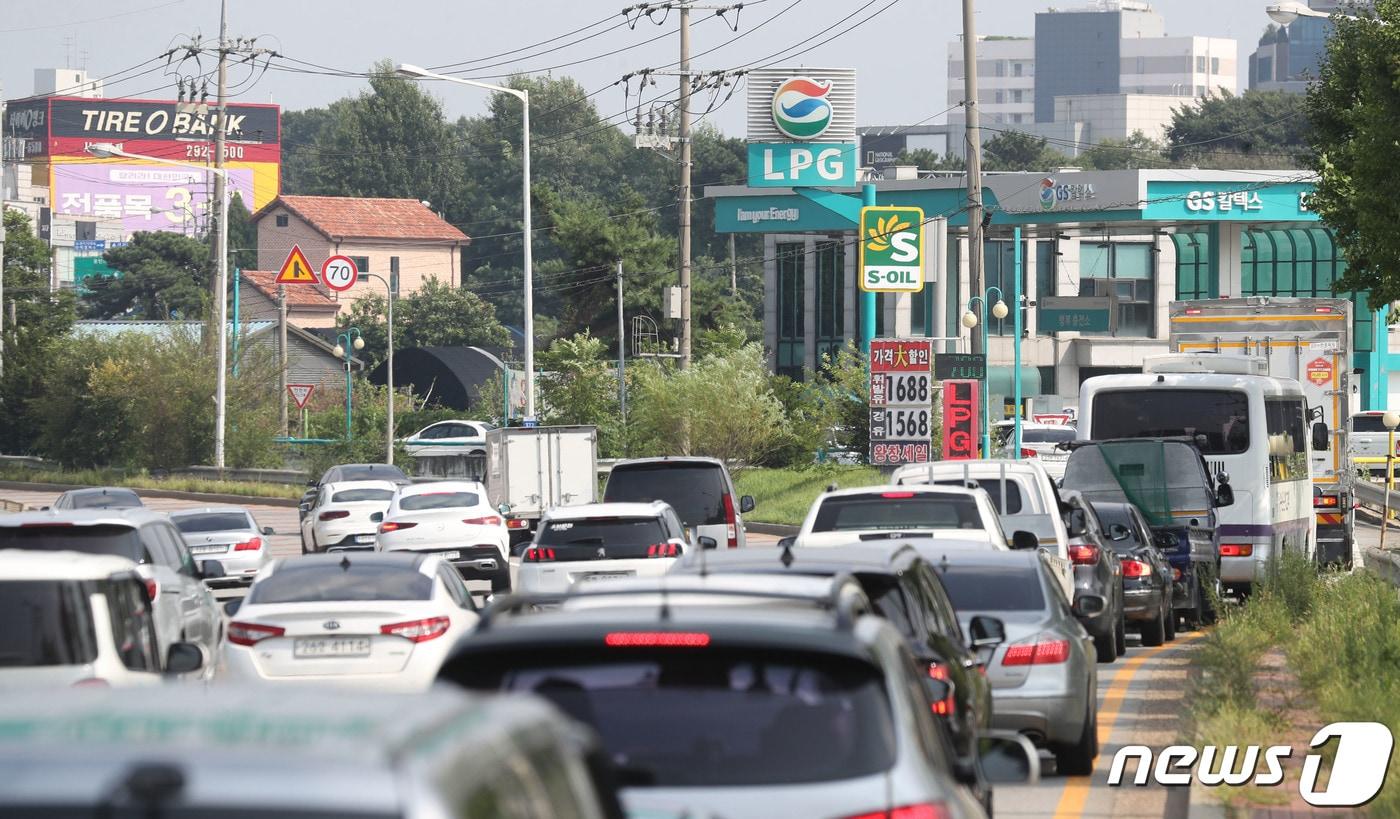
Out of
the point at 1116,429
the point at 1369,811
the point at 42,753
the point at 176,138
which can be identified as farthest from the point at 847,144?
the point at 176,138

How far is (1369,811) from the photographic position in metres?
9.77

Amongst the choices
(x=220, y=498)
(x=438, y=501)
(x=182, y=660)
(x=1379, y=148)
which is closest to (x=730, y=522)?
(x=438, y=501)

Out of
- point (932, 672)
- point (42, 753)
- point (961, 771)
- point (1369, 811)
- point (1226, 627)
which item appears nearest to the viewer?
point (42, 753)

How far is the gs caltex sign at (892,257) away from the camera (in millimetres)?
40406

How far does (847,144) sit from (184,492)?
26.3 meters

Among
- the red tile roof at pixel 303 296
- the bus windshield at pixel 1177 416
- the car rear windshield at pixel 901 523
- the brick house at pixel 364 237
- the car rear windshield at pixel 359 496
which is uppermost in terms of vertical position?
the brick house at pixel 364 237

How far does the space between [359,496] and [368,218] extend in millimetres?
95391

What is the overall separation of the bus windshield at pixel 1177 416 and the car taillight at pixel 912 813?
74.3 ft

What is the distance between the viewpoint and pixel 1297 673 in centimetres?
1537

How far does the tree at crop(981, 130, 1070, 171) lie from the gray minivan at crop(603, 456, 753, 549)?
375 feet

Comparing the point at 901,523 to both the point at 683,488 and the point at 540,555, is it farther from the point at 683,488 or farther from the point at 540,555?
the point at 683,488

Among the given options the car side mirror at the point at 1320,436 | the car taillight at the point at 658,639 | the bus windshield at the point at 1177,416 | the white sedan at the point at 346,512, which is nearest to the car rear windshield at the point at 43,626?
the car taillight at the point at 658,639

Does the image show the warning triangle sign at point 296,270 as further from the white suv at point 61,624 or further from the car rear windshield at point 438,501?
the white suv at point 61,624

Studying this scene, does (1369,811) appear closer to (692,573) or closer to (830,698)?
(692,573)
